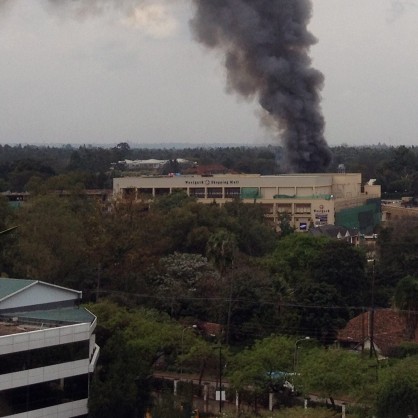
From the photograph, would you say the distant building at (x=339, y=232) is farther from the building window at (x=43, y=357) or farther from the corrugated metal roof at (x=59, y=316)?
the building window at (x=43, y=357)

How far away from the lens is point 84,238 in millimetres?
43969

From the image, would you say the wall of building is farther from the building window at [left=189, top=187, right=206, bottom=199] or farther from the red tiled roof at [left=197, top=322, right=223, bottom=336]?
the building window at [left=189, top=187, right=206, bottom=199]

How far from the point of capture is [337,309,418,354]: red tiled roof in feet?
122

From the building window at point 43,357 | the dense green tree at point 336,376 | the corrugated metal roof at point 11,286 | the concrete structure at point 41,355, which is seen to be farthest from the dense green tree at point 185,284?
the building window at point 43,357

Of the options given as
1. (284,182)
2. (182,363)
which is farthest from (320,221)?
(182,363)

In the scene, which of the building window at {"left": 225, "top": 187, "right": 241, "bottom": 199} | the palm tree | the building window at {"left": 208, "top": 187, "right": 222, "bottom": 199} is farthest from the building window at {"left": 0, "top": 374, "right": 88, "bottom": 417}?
the building window at {"left": 208, "top": 187, "right": 222, "bottom": 199}

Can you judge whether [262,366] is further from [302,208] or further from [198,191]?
[198,191]

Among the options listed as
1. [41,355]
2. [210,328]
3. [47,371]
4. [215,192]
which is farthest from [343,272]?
[215,192]

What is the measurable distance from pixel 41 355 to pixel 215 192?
4933 centimetres

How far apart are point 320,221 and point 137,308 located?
1318 inches

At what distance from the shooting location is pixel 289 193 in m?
73.2

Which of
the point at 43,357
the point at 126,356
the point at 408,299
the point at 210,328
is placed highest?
the point at 408,299

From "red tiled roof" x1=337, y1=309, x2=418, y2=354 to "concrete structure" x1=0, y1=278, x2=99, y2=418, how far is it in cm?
1120

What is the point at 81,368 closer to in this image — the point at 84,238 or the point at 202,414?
the point at 202,414
